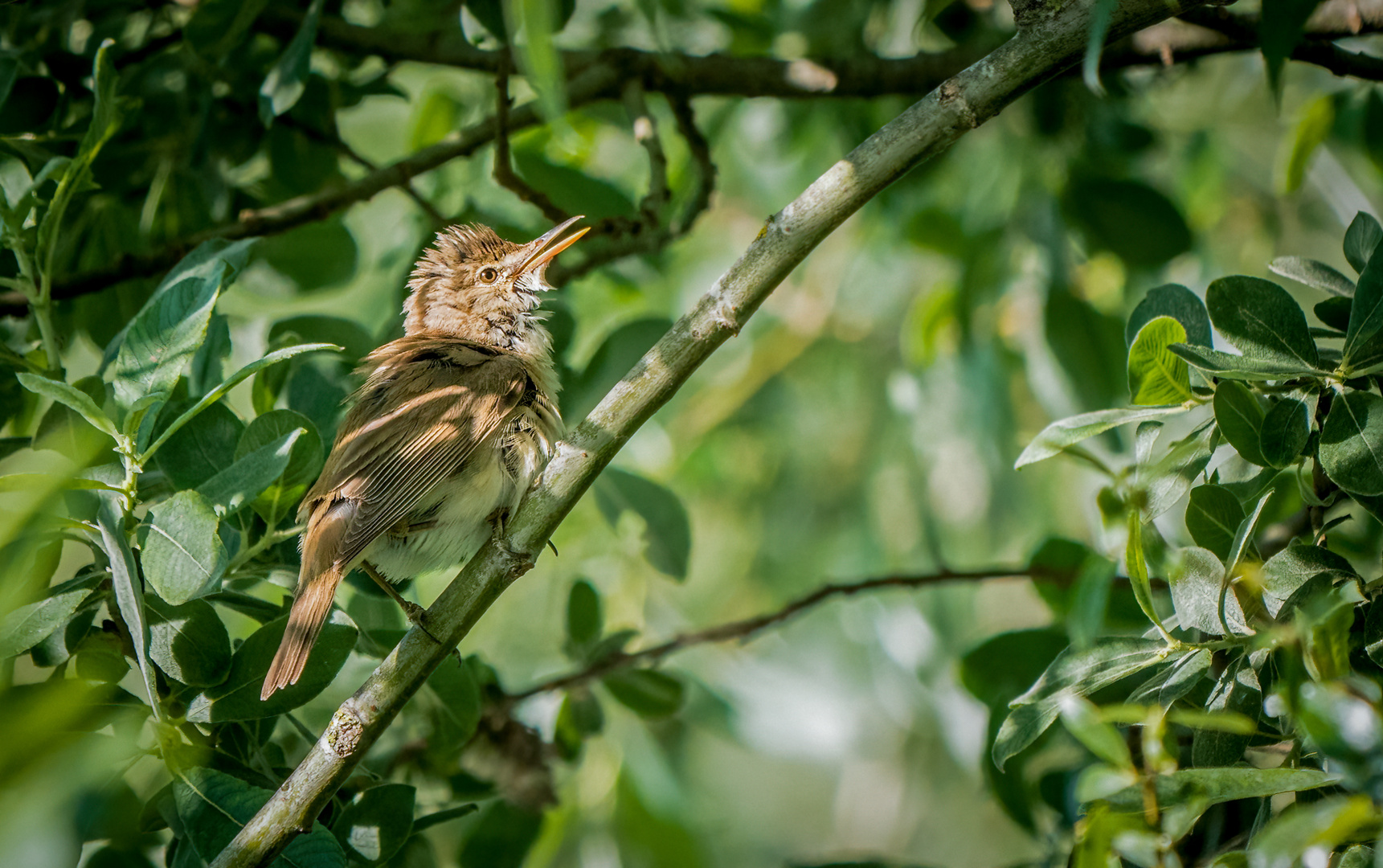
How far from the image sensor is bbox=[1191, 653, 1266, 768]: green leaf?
5.35ft

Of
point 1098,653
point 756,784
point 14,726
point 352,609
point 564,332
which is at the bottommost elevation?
point 14,726

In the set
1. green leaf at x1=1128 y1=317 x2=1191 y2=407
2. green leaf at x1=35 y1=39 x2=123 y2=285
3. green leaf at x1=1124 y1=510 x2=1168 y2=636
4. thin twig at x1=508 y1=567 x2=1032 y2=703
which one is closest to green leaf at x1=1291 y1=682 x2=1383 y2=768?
green leaf at x1=1124 y1=510 x2=1168 y2=636

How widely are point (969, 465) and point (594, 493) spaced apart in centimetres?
180

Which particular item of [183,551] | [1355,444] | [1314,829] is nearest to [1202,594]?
[1355,444]

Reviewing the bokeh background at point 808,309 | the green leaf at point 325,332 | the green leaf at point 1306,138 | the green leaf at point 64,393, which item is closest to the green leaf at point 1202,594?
the bokeh background at point 808,309

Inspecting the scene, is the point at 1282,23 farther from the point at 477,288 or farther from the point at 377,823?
the point at 477,288

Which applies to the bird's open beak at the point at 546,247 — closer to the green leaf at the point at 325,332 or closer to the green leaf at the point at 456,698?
the green leaf at the point at 325,332

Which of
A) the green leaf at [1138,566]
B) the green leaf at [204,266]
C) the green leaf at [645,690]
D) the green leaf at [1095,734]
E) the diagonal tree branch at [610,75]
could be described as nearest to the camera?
the green leaf at [1095,734]

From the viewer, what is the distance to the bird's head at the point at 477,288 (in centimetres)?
363

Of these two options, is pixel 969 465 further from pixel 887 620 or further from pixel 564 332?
pixel 564 332

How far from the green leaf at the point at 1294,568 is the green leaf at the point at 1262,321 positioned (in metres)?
0.31

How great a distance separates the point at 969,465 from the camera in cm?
410

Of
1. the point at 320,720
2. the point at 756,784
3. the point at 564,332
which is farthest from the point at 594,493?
the point at 756,784

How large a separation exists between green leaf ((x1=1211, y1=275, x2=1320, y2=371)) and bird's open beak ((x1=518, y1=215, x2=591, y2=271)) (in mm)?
1918
